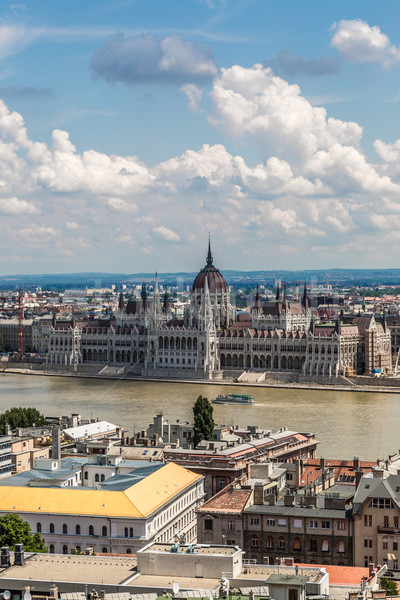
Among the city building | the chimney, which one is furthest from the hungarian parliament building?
the city building

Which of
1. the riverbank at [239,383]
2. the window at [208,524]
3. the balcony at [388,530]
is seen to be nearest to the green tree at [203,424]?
the window at [208,524]

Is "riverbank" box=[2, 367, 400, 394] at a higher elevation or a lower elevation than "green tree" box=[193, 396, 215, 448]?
lower

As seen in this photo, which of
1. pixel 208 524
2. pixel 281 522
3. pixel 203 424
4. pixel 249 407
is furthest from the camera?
pixel 249 407

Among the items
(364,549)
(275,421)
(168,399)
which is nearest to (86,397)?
(168,399)

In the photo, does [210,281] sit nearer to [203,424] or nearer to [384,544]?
[203,424]

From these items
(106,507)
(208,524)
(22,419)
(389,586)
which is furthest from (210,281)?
(389,586)

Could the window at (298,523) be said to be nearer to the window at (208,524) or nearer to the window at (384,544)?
the window at (384,544)

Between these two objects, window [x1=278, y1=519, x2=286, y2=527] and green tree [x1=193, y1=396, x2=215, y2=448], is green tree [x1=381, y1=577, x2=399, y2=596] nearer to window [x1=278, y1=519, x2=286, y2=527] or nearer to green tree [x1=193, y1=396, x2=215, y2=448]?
window [x1=278, y1=519, x2=286, y2=527]
